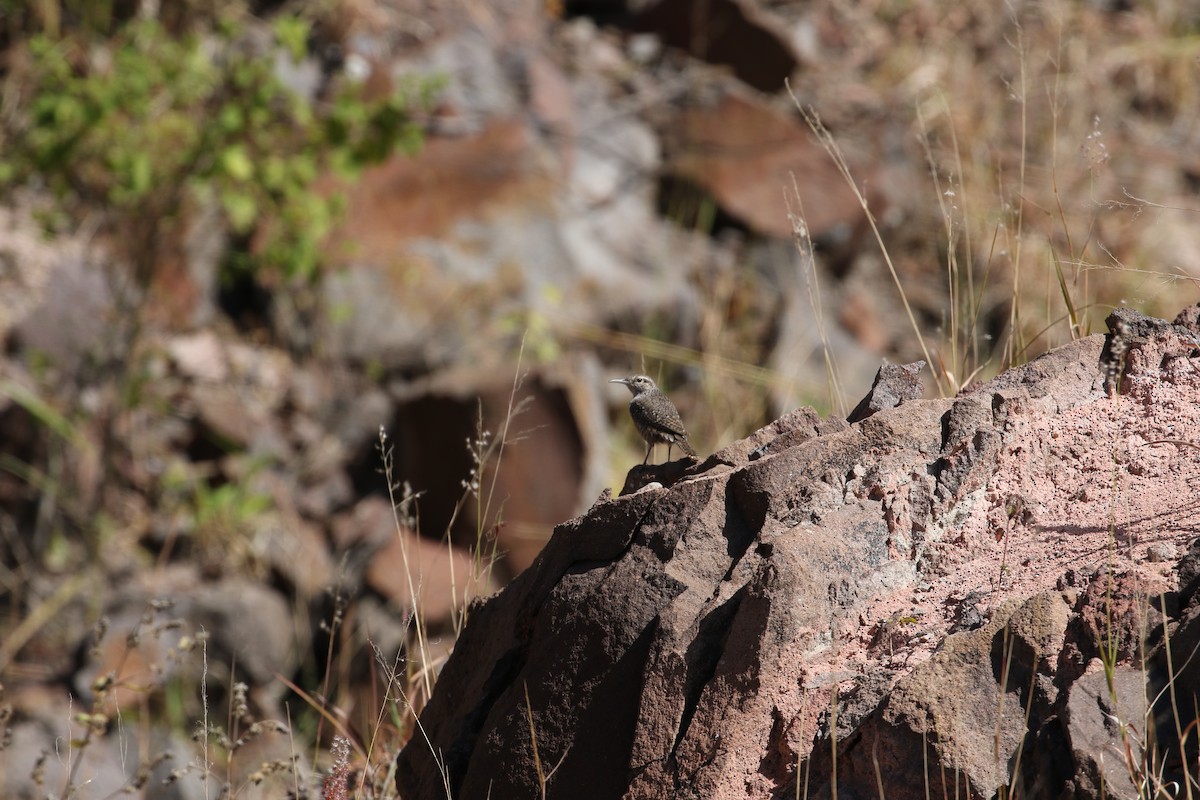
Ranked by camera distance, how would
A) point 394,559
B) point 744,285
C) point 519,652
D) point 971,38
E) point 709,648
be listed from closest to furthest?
point 709,648
point 519,652
point 394,559
point 744,285
point 971,38

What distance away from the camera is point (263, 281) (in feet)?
27.6

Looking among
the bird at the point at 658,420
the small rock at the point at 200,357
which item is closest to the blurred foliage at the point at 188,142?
the small rock at the point at 200,357

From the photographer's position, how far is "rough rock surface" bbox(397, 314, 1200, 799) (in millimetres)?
2420

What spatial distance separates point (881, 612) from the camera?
2637 millimetres

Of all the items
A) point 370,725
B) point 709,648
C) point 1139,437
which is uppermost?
point 1139,437

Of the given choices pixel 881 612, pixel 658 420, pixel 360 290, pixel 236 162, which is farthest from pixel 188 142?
pixel 881 612

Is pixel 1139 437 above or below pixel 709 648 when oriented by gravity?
above

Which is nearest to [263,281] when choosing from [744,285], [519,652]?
[744,285]

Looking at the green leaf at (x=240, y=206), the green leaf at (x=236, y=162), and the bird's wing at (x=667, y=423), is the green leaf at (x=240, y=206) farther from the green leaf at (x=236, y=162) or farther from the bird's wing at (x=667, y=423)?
the bird's wing at (x=667, y=423)

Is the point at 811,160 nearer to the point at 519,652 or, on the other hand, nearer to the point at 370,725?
the point at 370,725

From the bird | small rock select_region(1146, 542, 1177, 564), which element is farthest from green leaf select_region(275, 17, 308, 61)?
small rock select_region(1146, 542, 1177, 564)

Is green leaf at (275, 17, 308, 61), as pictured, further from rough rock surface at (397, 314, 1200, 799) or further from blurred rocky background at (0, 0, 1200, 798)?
rough rock surface at (397, 314, 1200, 799)

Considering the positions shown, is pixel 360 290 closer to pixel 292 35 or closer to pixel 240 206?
pixel 240 206

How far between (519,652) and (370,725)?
1.29 m
